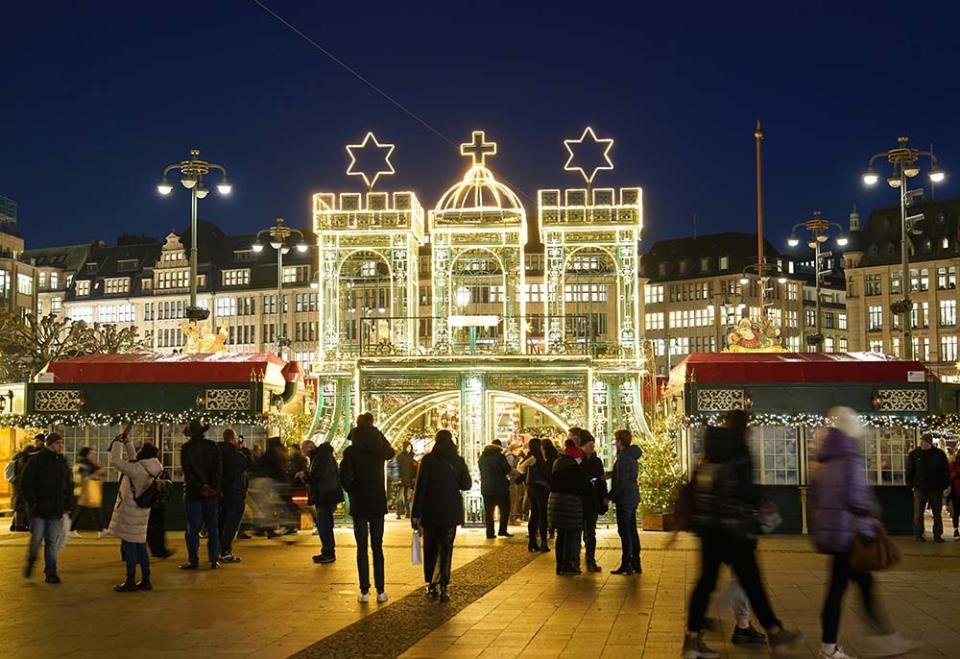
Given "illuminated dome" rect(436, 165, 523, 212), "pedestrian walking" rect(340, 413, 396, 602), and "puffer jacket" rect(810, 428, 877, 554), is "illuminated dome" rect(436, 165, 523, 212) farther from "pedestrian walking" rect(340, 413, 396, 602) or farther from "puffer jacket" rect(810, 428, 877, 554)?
"puffer jacket" rect(810, 428, 877, 554)

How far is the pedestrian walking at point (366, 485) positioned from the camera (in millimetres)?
13578

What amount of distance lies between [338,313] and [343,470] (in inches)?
579

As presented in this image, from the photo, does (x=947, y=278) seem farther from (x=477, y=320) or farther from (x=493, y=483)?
(x=493, y=483)

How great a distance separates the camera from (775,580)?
16125mm

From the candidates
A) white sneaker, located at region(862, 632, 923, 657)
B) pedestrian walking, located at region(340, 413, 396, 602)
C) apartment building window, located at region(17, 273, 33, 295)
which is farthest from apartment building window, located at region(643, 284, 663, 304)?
white sneaker, located at region(862, 632, 923, 657)

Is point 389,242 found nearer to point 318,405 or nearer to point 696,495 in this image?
point 318,405

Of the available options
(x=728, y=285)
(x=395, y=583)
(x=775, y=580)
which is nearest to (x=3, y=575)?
(x=395, y=583)

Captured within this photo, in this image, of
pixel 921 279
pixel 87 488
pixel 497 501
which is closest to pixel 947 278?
pixel 921 279

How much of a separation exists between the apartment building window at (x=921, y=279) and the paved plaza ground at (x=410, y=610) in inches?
3364

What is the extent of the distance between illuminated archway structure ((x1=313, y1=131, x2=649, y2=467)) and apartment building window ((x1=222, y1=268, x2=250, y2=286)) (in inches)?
3151

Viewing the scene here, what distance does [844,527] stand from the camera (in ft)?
32.6

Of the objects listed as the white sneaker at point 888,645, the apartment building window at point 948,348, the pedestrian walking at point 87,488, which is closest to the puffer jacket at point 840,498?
the white sneaker at point 888,645

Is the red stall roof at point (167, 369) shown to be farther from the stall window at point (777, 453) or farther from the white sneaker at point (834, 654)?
the white sneaker at point (834, 654)

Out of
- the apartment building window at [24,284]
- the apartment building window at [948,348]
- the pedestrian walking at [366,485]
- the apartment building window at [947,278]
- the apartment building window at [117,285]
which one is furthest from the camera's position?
the apartment building window at [117,285]
